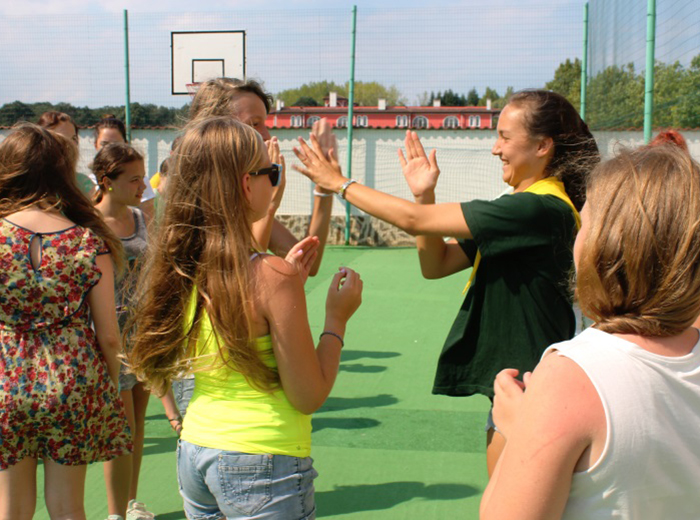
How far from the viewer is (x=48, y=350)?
228cm

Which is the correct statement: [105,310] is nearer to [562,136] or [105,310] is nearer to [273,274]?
[273,274]

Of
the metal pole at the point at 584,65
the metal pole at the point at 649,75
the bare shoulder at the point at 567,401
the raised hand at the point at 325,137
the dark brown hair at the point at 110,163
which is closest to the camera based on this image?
the bare shoulder at the point at 567,401

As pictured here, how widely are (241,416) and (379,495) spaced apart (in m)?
1.81

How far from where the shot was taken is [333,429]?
4227mm

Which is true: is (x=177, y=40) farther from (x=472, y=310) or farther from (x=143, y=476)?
(x=472, y=310)

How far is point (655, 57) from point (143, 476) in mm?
5615

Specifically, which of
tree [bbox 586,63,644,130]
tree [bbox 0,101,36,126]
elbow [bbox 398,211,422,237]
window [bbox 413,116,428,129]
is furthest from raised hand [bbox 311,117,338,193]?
tree [bbox 0,101,36,126]

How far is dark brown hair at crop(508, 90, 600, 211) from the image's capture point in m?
2.45

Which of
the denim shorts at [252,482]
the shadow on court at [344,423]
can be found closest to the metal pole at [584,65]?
the shadow on court at [344,423]

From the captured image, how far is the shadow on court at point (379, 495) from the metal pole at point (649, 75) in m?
3.98

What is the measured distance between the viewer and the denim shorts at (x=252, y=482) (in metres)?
1.76

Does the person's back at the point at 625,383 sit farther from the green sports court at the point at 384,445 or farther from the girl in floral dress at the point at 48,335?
the green sports court at the point at 384,445

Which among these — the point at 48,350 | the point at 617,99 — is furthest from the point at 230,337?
the point at 617,99

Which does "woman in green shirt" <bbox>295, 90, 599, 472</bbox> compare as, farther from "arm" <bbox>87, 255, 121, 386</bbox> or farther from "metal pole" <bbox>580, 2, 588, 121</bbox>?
"metal pole" <bbox>580, 2, 588, 121</bbox>
